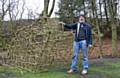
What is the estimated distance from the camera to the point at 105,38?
30.9 m

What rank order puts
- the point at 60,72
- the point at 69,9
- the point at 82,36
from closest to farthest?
the point at 82,36 → the point at 60,72 → the point at 69,9

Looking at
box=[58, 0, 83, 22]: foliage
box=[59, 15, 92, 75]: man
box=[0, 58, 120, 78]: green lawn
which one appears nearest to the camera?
box=[0, 58, 120, 78]: green lawn

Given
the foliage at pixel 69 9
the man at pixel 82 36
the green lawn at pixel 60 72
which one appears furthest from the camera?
the foliage at pixel 69 9

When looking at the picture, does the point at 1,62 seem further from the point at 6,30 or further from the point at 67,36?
the point at 6,30

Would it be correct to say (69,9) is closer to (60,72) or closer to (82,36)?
(60,72)

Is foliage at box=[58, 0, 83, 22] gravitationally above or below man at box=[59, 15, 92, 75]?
above

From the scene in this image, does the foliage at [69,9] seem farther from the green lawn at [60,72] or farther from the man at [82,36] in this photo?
the man at [82,36]

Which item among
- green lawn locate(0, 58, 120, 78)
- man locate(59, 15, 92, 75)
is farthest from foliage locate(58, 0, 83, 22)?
man locate(59, 15, 92, 75)

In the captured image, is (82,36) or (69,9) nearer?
(82,36)

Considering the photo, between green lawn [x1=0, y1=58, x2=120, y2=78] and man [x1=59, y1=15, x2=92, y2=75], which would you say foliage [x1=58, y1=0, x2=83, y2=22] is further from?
man [x1=59, y1=15, x2=92, y2=75]

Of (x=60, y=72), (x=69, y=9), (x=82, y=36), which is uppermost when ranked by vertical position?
(x=69, y=9)

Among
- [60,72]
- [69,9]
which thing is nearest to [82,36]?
[60,72]

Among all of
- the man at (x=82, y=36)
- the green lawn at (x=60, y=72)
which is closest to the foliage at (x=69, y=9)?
the green lawn at (x=60, y=72)

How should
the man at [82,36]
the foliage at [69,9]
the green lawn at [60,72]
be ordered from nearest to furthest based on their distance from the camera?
the green lawn at [60,72]
the man at [82,36]
the foliage at [69,9]
